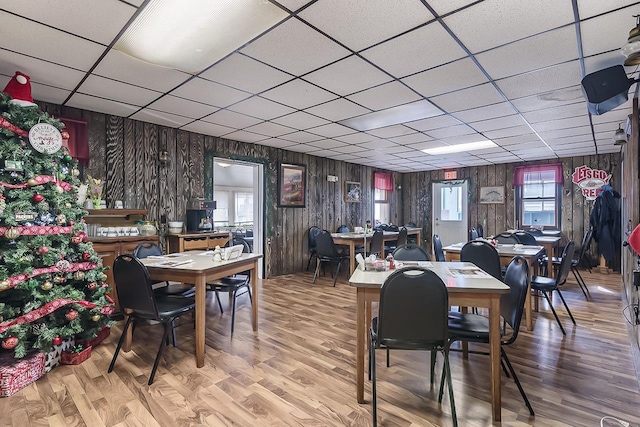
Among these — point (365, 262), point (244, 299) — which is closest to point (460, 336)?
point (365, 262)

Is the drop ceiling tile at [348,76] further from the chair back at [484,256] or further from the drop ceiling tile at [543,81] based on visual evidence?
the chair back at [484,256]

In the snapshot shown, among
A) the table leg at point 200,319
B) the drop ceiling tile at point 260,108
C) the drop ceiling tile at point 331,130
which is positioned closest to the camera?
the table leg at point 200,319

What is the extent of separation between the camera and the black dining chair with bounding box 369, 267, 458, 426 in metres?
1.76

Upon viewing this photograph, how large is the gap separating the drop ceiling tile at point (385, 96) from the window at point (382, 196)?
503 cm

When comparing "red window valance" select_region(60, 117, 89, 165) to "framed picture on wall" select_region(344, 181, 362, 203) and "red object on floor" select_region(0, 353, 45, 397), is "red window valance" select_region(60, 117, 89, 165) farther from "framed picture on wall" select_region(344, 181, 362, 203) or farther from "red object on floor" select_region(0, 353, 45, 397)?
"framed picture on wall" select_region(344, 181, 362, 203)

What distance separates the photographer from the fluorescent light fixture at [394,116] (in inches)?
152

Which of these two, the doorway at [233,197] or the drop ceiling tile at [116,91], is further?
the doorway at [233,197]

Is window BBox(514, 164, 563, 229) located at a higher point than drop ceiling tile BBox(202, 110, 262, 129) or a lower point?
lower

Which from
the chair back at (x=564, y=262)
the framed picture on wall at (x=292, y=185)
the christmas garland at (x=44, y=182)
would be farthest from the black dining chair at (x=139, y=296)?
the framed picture on wall at (x=292, y=185)

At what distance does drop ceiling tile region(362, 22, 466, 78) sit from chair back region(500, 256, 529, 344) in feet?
5.48

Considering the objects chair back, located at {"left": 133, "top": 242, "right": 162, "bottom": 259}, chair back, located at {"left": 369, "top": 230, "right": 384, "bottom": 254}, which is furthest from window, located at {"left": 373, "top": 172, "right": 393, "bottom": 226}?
chair back, located at {"left": 133, "top": 242, "right": 162, "bottom": 259}

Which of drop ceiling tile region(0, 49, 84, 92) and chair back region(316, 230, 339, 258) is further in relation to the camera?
chair back region(316, 230, 339, 258)

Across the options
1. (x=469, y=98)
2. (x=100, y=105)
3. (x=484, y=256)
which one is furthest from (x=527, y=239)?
(x=100, y=105)

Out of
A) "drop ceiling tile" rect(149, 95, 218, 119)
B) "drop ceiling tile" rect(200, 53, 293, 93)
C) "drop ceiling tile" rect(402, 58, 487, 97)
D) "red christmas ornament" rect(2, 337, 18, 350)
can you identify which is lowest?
"red christmas ornament" rect(2, 337, 18, 350)
